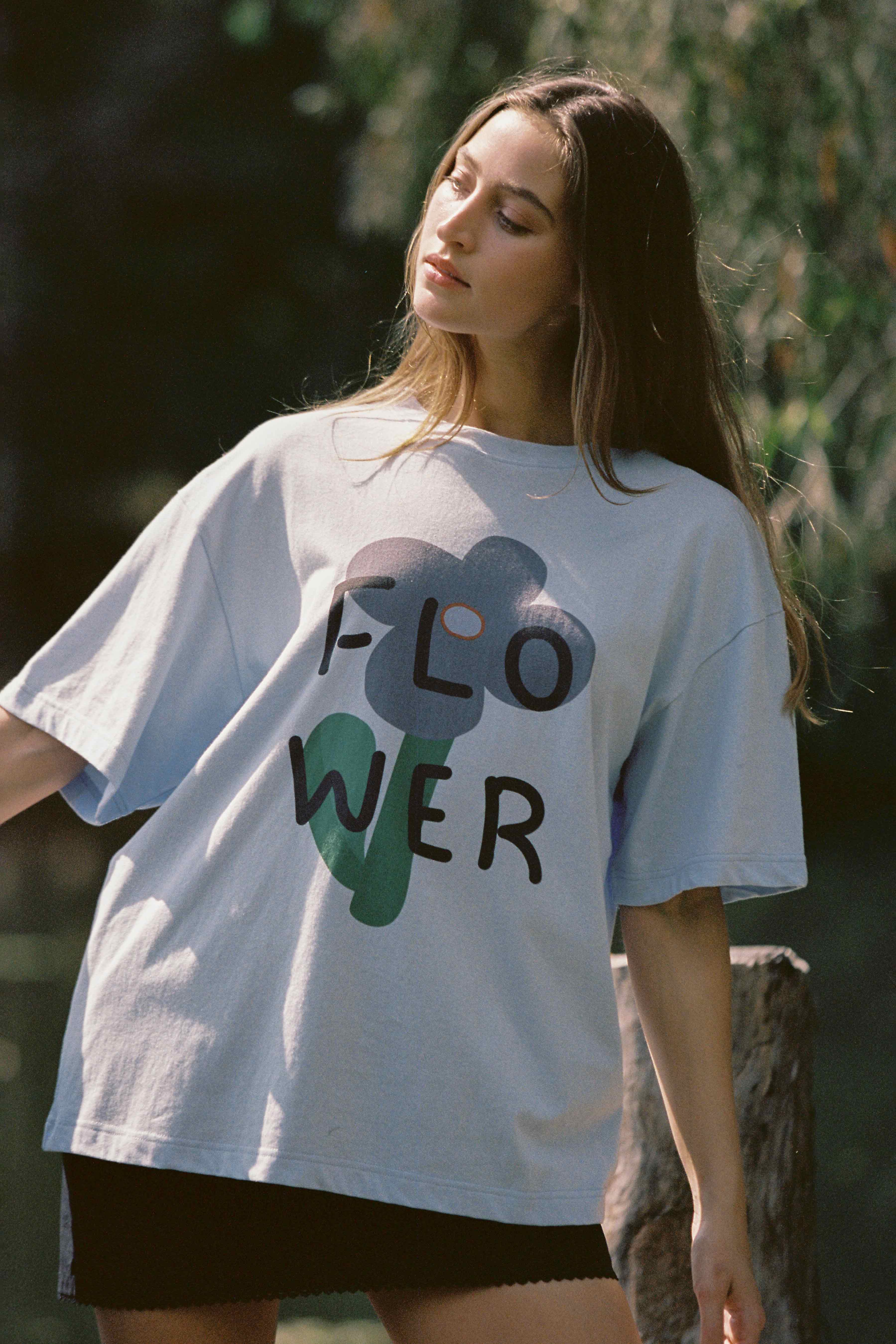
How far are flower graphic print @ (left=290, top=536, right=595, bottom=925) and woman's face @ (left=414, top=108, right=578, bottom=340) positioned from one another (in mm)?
159

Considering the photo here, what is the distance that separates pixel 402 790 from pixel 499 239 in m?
0.37

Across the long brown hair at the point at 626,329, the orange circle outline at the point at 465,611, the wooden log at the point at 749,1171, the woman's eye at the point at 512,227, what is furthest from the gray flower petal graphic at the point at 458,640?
the wooden log at the point at 749,1171

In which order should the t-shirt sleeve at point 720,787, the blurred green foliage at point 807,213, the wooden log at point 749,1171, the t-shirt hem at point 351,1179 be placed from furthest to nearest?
the blurred green foliage at point 807,213
the wooden log at point 749,1171
the t-shirt sleeve at point 720,787
the t-shirt hem at point 351,1179

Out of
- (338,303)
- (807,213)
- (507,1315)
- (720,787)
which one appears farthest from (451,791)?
(338,303)

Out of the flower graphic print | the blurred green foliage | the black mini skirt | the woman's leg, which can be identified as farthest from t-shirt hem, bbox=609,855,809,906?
the blurred green foliage

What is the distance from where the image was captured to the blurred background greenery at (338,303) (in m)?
2.21

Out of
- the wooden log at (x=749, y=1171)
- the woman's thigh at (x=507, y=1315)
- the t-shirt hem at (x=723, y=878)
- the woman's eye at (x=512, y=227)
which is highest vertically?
the woman's eye at (x=512, y=227)

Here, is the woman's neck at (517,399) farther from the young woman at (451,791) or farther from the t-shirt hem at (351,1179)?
the t-shirt hem at (351,1179)

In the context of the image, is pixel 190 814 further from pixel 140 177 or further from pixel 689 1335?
pixel 140 177

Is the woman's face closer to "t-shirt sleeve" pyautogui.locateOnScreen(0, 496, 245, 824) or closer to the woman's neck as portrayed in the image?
→ the woman's neck

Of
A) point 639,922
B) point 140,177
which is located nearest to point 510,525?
point 639,922

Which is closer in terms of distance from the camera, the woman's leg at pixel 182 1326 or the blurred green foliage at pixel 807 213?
the woman's leg at pixel 182 1326

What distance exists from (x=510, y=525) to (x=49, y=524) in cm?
456

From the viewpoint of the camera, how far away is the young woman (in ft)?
2.85
